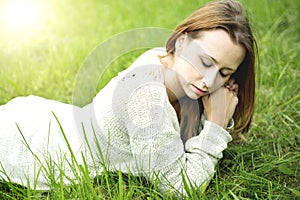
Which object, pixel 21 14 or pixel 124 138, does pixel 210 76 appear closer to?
pixel 124 138

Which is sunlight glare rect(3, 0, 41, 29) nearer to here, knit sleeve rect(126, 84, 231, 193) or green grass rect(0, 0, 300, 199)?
green grass rect(0, 0, 300, 199)

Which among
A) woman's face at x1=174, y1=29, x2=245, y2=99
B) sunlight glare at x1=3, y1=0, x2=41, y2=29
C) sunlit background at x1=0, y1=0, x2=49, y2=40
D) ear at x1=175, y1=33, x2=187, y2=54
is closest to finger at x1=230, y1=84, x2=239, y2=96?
woman's face at x1=174, y1=29, x2=245, y2=99

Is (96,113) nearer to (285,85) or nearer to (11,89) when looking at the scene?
(11,89)

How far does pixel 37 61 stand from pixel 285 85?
Result: 1649 mm

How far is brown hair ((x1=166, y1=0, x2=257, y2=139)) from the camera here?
1.90 m

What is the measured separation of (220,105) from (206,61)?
0.27m

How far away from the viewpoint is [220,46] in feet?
6.08

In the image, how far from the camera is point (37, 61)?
3.33 m

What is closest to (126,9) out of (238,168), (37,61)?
(37,61)

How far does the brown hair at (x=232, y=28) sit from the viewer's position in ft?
6.22

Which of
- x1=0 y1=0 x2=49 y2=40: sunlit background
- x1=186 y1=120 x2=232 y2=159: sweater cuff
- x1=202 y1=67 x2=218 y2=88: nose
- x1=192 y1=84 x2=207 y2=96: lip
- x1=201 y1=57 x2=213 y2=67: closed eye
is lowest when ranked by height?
x1=186 y1=120 x2=232 y2=159: sweater cuff

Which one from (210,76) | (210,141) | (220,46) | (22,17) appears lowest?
(210,141)

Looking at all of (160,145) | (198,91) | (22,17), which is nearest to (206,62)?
(198,91)

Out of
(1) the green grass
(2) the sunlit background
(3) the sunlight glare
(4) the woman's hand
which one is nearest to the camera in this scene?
(1) the green grass
